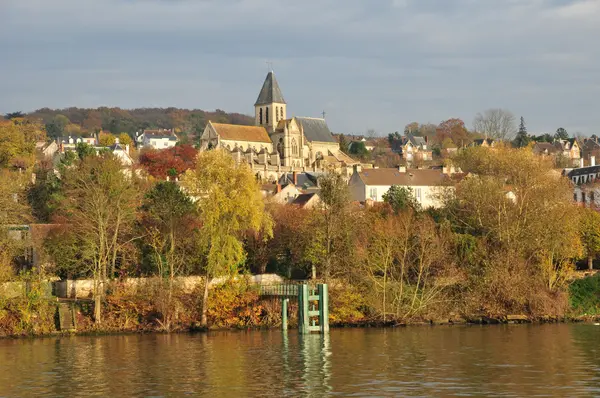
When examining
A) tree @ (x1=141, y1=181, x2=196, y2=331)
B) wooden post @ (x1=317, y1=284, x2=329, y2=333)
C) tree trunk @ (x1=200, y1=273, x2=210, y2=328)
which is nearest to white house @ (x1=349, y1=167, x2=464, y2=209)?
tree @ (x1=141, y1=181, x2=196, y2=331)

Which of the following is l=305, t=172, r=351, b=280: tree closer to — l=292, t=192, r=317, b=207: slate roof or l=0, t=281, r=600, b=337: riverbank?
l=0, t=281, r=600, b=337: riverbank

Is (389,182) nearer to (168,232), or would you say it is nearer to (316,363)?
(168,232)

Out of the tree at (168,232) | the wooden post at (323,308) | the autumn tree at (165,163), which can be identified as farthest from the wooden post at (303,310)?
the autumn tree at (165,163)

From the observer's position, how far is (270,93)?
523 feet

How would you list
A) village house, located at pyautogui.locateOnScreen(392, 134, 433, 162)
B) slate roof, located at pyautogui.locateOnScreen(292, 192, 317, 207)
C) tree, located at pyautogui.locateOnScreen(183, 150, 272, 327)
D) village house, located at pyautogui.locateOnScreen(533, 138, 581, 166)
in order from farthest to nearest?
1. village house, located at pyautogui.locateOnScreen(392, 134, 433, 162)
2. village house, located at pyautogui.locateOnScreen(533, 138, 581, 166)
3. slate roof, located at pyautogui.locateOnScreen(292, 192, 317, 207)
4. tree, located at pyautogui.locateOnScreen(183, 150, 272, 327)

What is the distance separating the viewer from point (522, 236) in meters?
53.2

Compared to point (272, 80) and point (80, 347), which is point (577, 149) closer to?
point (272, 80)

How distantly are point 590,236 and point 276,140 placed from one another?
91.4 m

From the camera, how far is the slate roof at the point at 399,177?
89.4 metres

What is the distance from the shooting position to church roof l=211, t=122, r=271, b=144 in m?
141

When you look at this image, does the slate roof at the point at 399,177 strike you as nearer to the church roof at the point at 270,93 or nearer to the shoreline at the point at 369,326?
the shoreline at the point at 369,326

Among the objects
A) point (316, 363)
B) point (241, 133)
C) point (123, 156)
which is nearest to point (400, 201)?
point (316, 363)

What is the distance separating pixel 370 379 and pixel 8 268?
23.1m

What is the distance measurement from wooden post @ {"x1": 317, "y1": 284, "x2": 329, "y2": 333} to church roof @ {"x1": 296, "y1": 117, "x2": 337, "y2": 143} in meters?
105
